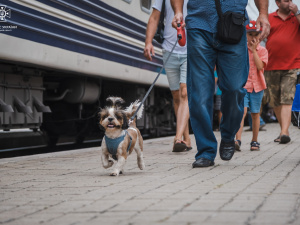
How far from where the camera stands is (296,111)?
5648mm

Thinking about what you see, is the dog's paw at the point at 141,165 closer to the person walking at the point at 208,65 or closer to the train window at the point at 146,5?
the person walking at the point at 208,65

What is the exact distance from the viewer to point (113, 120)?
4648mm

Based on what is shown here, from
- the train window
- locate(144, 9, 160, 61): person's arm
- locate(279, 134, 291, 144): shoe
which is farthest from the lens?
the train window

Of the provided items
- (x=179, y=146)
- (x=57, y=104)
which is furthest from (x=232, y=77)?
(x=57, y=104)

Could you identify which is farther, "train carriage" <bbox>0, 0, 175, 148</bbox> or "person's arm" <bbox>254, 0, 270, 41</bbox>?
"train carriage" <bbox>0, 0, 175, 148</bbox>

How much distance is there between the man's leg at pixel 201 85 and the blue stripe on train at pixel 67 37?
1.83 m

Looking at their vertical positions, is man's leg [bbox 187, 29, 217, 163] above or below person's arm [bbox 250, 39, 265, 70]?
below

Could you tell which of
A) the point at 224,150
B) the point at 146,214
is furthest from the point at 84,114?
the point at 146,214

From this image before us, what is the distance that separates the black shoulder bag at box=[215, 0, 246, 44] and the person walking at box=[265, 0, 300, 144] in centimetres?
333

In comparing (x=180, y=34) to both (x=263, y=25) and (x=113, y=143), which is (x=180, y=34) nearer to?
(x=263, y=25)

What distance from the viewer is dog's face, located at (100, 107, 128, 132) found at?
4.65 m

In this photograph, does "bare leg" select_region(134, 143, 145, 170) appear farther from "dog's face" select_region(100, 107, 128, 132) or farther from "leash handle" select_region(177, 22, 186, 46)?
"leash handle" select_region(177, 22, 186, 46)

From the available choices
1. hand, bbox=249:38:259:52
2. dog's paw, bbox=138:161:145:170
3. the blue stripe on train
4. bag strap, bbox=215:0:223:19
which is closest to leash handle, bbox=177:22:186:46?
bag strap, bbox=215:0:223:19

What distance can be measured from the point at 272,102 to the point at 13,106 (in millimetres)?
3751
